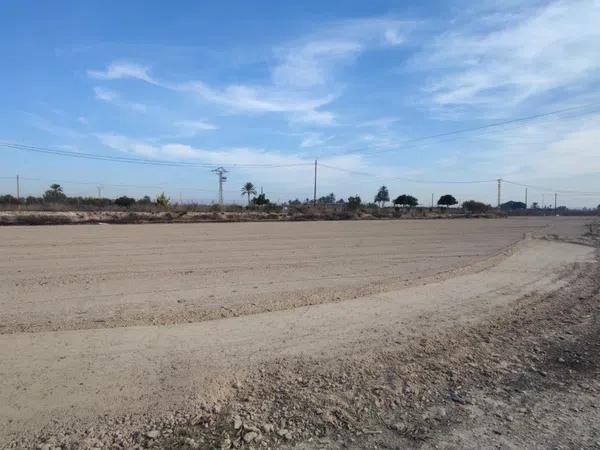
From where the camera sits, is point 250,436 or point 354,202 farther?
point 354,202

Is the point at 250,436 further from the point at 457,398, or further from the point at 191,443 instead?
the point at 457,398

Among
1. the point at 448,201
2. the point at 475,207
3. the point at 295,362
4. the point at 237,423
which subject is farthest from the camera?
the point at 448,201

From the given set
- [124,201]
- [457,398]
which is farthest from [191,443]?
[124,201]

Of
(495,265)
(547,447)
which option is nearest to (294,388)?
(547,447)

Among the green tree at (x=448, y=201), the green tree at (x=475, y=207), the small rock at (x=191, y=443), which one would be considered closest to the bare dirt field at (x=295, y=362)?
the small rock at (x=191, y=443)

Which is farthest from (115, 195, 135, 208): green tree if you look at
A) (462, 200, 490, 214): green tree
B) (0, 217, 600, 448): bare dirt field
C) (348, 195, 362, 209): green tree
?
(462, 200, 490, 214): green tree

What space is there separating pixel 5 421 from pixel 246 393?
222cm

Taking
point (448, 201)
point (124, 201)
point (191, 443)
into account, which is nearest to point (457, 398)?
point (191, 443)

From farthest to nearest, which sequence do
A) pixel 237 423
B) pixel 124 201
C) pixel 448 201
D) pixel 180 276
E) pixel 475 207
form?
1. pixel 448 201
2. pixel 475 207
3. pixel 124 201
4. pixel 180 276
5. pixel 237 423

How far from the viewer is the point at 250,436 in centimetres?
413

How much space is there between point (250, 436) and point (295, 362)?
1.84 meters

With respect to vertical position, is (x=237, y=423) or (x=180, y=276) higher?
(x=180, y=276)

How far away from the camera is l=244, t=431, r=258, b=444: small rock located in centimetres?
406

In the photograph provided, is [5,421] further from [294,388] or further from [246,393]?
[294,388]
